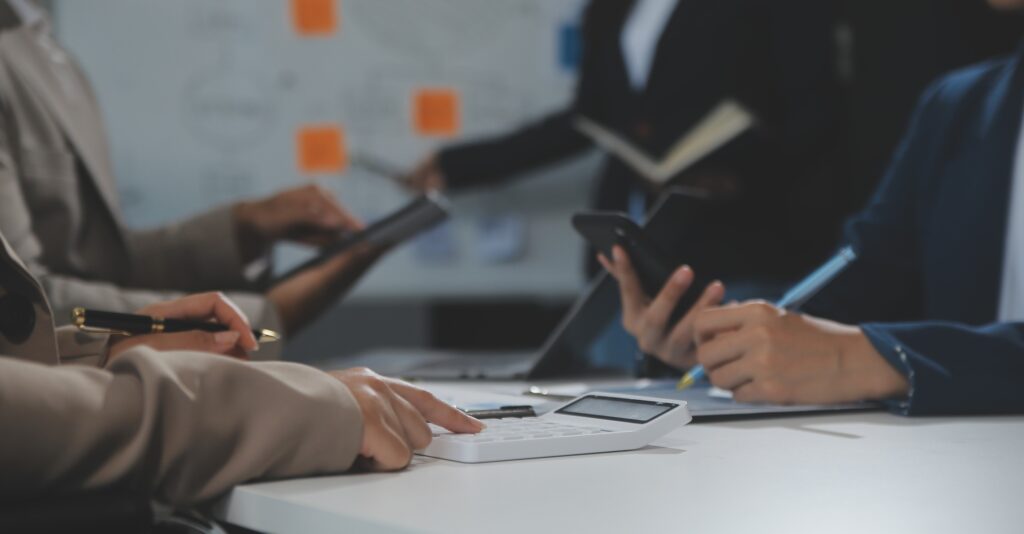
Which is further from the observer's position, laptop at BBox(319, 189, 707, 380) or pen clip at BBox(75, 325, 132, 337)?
laptop at BBox(319, 189, 707, 380)

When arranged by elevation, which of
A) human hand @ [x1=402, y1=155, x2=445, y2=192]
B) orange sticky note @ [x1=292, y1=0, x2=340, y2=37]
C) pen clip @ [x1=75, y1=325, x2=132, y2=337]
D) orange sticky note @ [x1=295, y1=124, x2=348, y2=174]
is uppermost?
orange sticky note @ [x1=292, y1=0, x2=340, y2=37]

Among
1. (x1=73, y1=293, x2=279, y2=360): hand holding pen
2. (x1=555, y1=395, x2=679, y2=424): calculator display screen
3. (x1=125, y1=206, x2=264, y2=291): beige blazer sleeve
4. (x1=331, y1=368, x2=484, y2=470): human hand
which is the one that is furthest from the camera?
(x1=125, y1=206, x2=264, y2=291): beige blazer sleeve

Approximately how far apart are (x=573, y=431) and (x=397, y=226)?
83 centimetres

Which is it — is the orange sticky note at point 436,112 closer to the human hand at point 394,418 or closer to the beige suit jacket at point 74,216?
the beige suit jacket at point 74,216

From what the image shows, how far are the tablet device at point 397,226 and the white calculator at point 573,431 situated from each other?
699 mm

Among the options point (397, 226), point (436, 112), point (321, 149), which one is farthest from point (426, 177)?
point (397, 226)

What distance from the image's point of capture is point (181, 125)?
275 cm

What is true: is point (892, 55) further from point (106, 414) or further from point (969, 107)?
point (106, 414)

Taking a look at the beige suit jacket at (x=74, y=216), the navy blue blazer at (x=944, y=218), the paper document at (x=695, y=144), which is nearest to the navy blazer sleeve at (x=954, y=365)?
the navy blue blazer at (x=944, y=218)

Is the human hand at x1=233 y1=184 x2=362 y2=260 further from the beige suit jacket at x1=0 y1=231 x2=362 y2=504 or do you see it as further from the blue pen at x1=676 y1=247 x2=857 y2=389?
the beige suit jacket at x1=0 y1=231 x2=362 y2=504

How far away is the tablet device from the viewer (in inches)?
58.3

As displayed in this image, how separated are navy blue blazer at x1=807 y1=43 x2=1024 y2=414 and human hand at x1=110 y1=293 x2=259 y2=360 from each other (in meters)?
0.58

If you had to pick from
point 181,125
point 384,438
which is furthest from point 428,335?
point 384,438

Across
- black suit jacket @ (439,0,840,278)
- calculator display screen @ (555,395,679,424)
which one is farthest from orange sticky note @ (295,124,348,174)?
calculator display screen @ (555,395,679,424)
